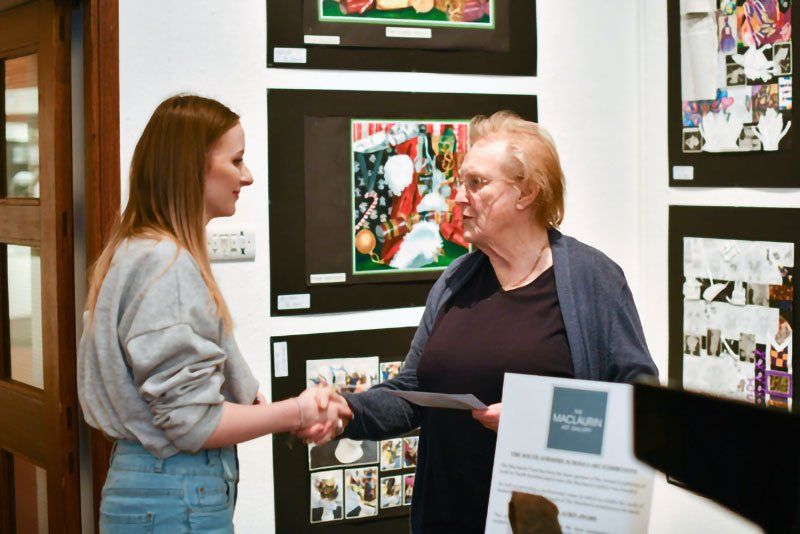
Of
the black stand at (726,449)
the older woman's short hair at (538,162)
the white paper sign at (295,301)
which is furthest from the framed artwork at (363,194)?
the black stand at (726,449)

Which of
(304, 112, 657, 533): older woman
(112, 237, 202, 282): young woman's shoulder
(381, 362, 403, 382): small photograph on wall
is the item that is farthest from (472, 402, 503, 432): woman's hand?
(381, 362, 403, 382): small photograph on wall

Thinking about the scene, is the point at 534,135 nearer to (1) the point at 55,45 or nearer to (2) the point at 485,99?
(2) the point at 485,99

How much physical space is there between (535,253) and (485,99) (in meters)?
1.31

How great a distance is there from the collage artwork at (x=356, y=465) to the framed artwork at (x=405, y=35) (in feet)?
3.56

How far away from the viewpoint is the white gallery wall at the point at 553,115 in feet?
9.07

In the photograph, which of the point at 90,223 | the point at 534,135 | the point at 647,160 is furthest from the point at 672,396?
the point at 647,160

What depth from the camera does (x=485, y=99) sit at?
3.21 m

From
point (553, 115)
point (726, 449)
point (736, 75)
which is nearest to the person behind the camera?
point (726, 449)

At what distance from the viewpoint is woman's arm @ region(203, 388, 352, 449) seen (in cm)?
176

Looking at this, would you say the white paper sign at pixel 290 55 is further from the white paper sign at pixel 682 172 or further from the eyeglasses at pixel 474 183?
the white paper sign at pixel 682 172

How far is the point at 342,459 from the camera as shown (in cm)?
306

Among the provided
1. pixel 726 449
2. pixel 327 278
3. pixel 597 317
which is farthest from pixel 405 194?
pixel 726 449

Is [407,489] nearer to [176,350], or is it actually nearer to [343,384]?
[343,384]

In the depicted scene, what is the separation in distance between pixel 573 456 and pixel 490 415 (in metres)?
0.47
